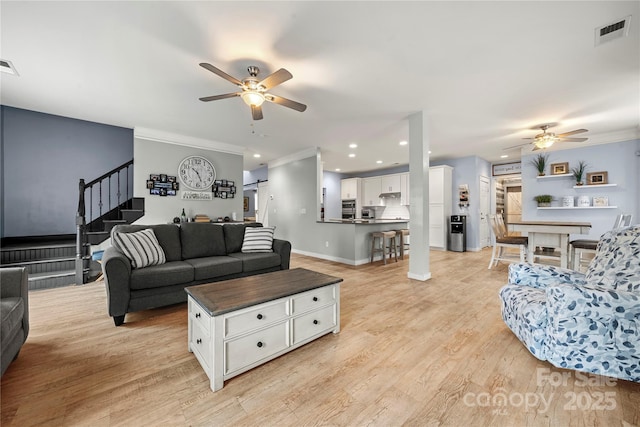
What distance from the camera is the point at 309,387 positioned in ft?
5.09

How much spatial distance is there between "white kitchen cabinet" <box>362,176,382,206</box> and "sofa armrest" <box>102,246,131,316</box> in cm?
740

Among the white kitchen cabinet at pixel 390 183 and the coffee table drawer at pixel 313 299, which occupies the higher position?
the white kitchen cabinet at pixel 390 183

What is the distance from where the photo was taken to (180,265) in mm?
2811

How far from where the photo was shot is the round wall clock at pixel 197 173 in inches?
203

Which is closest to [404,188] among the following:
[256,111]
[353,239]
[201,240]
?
[353,239]

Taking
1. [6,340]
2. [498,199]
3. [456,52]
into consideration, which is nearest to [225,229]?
[6,340]

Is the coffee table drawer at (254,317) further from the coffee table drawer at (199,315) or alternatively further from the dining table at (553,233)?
the dining table at (553,233)

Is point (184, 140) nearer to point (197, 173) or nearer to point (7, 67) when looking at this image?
point (197, 173)

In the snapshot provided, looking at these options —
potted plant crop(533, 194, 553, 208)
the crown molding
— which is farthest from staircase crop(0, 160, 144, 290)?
potted plant crop(533, 194, 553, 208)

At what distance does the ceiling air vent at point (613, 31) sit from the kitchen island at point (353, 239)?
12.5ft

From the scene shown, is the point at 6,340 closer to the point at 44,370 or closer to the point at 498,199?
the point at 44,370

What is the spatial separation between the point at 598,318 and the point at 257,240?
3401 millimetres

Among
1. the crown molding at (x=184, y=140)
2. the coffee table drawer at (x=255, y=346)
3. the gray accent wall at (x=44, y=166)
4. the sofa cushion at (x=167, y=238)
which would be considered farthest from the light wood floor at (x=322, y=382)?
the crown molding at (x=184, y=140)

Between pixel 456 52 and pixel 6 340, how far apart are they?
4.04 metres
